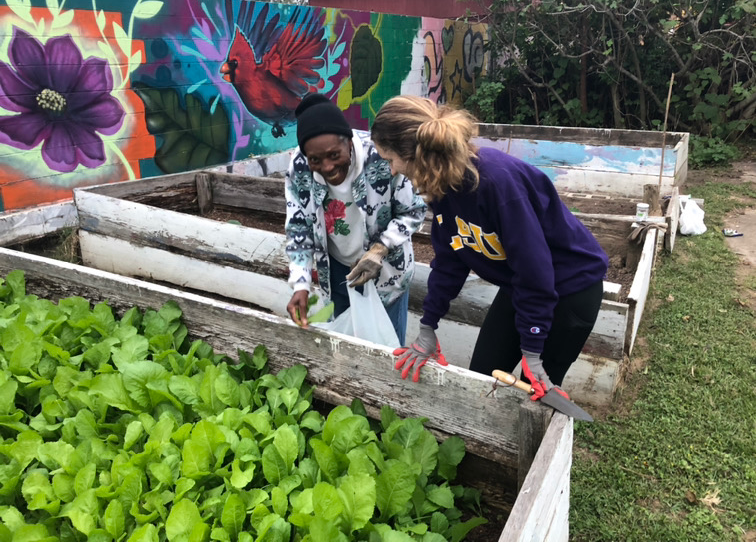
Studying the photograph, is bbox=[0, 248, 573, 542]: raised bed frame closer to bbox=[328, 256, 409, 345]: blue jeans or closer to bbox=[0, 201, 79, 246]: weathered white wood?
bbox=[328, 256, 409, 345]: blue jeans

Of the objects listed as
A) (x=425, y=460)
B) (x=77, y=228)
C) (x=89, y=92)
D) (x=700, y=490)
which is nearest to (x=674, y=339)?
(x=700, y=490)

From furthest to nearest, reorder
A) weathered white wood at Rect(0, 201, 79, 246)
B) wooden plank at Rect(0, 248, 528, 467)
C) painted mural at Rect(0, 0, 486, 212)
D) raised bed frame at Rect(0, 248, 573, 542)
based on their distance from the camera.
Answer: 1. painted mural at Rect(0, 0, 486, 212)
2. weathered white wood at Rect(0, 201, 79, 246)
3. wooden plank at Rect(0, 248, 528, 467)
4. raised bed frame at Rect(0, 248, 573, 542)

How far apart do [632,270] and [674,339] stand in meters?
0.64

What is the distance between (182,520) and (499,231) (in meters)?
1.17

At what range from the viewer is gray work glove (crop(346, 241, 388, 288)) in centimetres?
205

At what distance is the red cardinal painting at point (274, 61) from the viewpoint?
6711mm

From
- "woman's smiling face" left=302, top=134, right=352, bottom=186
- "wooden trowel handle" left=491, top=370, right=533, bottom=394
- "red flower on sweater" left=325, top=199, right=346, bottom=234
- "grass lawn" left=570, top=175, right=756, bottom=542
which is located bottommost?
"grass lawn" left=570, top=175, right=756, bottom=542

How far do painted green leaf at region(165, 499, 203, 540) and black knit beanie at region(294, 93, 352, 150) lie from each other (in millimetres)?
1163

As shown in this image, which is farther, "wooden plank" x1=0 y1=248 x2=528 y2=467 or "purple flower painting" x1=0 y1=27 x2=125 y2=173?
"purple flower painting" x1=0 y1=27 x2=125 y2=173

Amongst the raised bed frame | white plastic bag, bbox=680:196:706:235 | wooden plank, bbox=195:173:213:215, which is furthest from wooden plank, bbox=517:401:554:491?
white plastic bag, bbox=680:196:706:235

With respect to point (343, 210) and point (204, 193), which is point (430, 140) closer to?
point (343, 210)

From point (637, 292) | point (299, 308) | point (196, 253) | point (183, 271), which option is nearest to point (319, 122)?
point (299, 308)

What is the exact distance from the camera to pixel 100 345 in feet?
7.23

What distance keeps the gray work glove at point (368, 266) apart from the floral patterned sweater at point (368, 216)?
40mm
